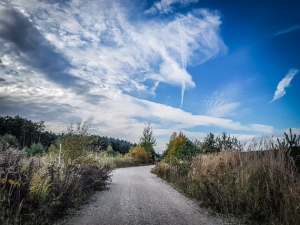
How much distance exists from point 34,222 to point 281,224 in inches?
211

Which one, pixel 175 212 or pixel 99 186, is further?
pixel 99 186

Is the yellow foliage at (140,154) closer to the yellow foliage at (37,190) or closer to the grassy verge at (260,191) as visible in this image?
the grassy verge at (260,191)

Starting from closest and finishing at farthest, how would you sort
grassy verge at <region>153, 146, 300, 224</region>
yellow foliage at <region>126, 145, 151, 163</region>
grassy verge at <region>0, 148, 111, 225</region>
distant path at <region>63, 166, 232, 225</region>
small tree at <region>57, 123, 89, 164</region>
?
grassy verge at <region>0, 148, 111, 225</region> < grassy verge at <region>153, 146, 300, 224</region> < distant path at <region>63, 166, 232, 225</region> < small tree at <region>57, 123, 89, 164</region> < yellow foliage at <region>126, 145, 151, 163</region>

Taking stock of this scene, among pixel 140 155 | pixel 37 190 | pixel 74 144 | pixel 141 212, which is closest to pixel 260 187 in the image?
pixel 141 212

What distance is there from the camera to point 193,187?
30.3 feet

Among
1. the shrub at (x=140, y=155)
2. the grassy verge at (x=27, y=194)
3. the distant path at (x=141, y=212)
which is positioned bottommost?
the distant path at (x=141, y=212)

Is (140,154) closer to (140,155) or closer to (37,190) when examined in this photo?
(140,155)

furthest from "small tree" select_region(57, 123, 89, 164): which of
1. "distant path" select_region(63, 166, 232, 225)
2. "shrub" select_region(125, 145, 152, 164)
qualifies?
"shrub" select_region(125, 145, 152, 164)

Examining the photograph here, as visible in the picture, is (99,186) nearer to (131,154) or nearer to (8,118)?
(131,154)

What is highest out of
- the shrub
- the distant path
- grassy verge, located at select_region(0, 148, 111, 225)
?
the shrub

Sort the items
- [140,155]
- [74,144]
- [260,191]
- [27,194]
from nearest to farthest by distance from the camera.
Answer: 1. [27,194]
2. [260,191]
3. [74,144]
4. [140,155]

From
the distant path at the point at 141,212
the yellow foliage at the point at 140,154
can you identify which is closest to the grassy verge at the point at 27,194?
the distant path at the point at 141,212

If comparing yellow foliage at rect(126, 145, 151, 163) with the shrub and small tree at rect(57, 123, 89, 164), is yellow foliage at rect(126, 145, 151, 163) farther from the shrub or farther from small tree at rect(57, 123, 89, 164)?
small tree at rect(57, 123, 89, 164)

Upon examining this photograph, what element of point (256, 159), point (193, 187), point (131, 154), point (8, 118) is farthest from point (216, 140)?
point (8, 118)
